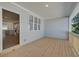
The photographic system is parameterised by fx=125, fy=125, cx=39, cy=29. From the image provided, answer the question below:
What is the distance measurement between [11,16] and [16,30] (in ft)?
2.59

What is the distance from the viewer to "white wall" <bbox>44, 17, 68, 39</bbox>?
11155mm

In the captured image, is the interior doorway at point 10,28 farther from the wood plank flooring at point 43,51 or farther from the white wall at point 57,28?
the white wall at point 57,28

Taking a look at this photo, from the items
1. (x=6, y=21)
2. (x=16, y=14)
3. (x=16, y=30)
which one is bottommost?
(x=16, y=30)

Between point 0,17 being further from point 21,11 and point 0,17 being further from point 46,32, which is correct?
point 46,32

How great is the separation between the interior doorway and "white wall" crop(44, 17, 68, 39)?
6176 mm

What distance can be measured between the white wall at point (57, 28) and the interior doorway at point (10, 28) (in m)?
6.18

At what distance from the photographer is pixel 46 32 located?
12180 millimetres

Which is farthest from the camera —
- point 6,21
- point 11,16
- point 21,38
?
point 21,38

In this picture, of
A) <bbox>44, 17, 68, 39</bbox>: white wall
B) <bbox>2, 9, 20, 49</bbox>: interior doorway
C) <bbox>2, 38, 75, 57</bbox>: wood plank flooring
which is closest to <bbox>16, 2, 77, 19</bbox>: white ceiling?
<bbox>2, 9, 20, 49</bbox>: interior doorway

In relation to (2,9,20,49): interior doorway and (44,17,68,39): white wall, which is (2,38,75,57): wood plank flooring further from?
(44,17,68,39): white wall

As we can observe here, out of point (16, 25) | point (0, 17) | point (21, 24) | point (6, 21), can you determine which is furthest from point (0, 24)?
point (21, 24)

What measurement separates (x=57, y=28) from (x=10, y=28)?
700cm

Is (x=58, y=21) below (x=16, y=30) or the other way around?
the other way around

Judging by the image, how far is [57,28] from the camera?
37.9 feet
